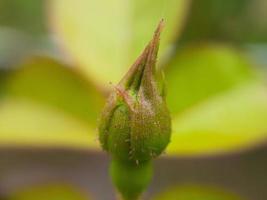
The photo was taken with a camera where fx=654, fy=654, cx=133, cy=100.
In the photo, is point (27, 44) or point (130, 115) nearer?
point (130, 115)

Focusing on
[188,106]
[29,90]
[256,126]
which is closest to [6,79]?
[29,90]

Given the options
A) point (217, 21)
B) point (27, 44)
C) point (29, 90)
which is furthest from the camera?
point (27, 44)

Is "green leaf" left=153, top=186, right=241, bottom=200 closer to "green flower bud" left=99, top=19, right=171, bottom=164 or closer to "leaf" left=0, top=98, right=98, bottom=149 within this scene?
"leaf" left=0, top=98, right=98, bottom=149

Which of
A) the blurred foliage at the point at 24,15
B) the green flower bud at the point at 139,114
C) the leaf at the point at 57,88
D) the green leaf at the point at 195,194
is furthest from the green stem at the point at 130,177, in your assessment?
Answer: the blurred foliage at the point at 24,15

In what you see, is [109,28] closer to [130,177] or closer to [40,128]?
[40,128]

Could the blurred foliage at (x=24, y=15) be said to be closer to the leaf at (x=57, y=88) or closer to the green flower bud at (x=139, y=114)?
the leaf at (x=57, y=88)

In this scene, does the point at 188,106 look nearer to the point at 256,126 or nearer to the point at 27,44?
the point at 256,126

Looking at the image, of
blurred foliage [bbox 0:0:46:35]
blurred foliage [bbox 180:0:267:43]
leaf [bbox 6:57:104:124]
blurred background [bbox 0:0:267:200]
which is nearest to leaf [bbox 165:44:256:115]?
blurred background [bbox 0:0:267:200]
